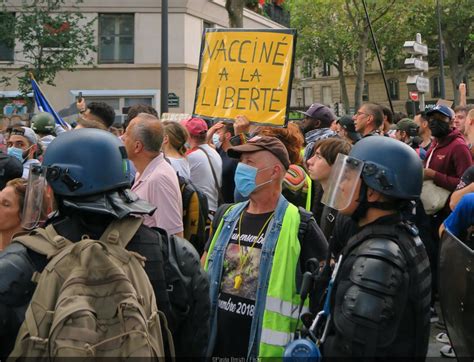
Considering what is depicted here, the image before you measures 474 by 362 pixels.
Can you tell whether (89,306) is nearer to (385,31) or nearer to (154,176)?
(154,176)

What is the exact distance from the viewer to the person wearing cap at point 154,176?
471 cm

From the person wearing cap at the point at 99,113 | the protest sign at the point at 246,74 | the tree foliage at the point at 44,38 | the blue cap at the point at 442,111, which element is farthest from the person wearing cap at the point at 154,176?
the tree foliage at the point at 44,38

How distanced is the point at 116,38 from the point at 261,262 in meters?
27.4

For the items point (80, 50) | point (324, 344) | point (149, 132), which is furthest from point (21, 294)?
point (80, 50)

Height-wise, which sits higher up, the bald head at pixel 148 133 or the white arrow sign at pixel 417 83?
the white arrow sign at pixel 417 83

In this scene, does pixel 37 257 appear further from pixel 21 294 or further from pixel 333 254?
pixel 333 254

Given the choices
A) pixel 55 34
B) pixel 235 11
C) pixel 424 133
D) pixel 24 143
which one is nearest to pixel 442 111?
pixel 424 133

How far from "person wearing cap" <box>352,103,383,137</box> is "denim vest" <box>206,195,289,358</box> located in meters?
3.84

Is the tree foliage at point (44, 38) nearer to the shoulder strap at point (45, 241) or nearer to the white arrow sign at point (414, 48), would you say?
the white arrow sign at point (414, 48)

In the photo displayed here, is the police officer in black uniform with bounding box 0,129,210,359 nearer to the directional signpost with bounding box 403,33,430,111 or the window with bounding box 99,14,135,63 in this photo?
the directional signpost with bounding box 403,33,430,111

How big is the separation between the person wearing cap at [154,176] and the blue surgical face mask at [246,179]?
85cm

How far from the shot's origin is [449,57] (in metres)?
54.9

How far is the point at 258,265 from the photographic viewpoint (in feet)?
12.0

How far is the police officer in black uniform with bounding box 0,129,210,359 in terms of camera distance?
2.28 metres
